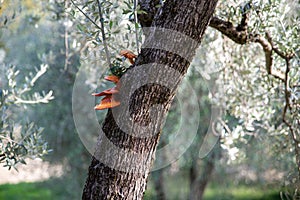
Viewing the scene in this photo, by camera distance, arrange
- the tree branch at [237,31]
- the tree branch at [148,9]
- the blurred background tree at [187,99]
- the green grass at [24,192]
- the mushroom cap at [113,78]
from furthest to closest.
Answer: the green grass at [24,192] → the blurred background tree at [187,99] → the tree branch at [237,31] → the tree branch at [148,9] → the mushroom cap at [113,78]

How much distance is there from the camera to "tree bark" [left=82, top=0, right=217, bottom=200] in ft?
6.83

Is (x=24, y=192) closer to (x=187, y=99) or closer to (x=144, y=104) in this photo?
(x=187, y=99)

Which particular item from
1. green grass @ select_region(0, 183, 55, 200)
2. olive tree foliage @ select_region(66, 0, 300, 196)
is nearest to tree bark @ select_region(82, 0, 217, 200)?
olive tree foliage @ select_region(66, 0, 300, 196)

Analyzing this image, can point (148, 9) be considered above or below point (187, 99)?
above

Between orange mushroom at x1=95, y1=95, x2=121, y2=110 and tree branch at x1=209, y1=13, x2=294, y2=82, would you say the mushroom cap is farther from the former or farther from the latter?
tree branch at x1=209, y1=13, x2=294, y2=82

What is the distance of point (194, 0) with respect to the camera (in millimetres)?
2166

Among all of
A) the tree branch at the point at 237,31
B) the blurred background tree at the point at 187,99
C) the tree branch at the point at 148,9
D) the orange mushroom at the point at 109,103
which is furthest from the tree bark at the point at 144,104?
the tree branch at the point at 237,31

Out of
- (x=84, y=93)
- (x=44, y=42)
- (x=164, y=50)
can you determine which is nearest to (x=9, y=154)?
(x=164, y=50)

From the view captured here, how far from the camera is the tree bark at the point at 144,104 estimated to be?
208 cm

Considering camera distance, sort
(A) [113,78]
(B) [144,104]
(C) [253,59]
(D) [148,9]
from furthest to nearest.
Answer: (C) [253,59]
(D) [148,9]
(A) [113,78]
(B) [144,104]

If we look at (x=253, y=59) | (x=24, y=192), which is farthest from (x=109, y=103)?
(x=24, y=192)

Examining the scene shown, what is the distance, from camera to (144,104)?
2.12 metres

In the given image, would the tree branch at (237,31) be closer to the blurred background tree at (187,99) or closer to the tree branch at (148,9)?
the blurred background tree at (187,99)

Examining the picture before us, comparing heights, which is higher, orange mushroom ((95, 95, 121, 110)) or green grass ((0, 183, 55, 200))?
orange mushroom ((95, 95, 121, 110))
